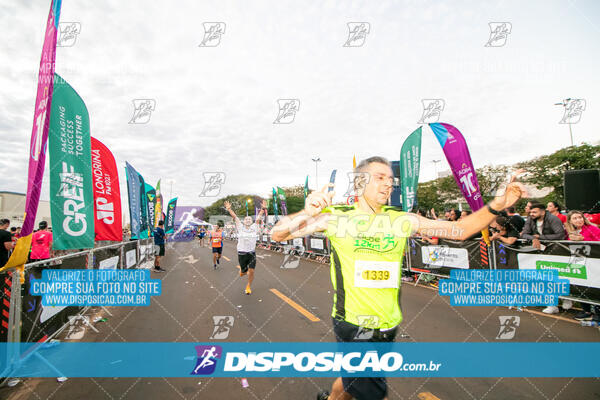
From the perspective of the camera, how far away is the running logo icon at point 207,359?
3.58m

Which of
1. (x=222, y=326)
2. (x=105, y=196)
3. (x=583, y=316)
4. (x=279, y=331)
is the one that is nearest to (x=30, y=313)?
(x=222, y=326)

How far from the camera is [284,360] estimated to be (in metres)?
3.85

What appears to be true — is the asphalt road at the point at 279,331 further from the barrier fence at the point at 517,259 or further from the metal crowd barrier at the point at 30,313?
the barrier fence at the point at 517,259

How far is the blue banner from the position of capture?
11.5ft

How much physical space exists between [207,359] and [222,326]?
129 cm

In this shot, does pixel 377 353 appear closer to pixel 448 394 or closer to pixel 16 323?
pixel 448 394

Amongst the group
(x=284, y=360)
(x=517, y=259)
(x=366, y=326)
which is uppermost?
(x=366, y=326)

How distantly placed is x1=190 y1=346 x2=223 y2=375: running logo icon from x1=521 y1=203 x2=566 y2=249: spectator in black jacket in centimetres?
656

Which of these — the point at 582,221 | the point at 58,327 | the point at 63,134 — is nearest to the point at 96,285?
the point at 58,327

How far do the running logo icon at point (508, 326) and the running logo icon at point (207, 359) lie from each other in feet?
14.4

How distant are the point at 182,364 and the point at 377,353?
9.92 feet

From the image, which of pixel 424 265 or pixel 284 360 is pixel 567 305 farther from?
pixel 284 360

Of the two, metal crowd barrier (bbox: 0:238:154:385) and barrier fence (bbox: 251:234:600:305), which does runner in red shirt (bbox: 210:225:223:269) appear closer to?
metal crowd barrier (bbox: 0:238:154:385)

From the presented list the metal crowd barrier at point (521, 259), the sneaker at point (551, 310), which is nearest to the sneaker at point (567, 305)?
the sneaker at point (551, 310)
